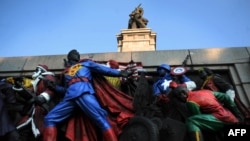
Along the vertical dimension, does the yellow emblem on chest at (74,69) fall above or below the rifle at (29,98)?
above

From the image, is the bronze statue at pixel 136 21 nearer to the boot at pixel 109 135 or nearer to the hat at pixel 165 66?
the hat at pixel 165 66

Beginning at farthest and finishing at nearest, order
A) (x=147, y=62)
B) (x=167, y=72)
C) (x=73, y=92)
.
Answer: (x=147, y=62)
(x=167, y=72)
(x=73, y=92)

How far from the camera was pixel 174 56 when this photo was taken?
794 centimetres

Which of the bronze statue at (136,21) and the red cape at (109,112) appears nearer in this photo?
the red cape at (109,112)

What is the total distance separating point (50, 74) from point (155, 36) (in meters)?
10.7

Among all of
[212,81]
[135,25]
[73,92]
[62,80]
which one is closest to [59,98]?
[62,80]

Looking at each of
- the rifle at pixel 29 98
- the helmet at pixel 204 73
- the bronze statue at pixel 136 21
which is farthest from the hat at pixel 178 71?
the bronze statue at pixel 136 21

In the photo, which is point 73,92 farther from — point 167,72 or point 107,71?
point 167,72

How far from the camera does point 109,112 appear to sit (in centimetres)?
631

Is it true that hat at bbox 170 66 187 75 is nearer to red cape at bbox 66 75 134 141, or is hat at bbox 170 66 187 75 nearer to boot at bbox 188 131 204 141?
red cape at bbox 66 75 134 141

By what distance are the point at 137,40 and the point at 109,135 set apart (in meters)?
11.0

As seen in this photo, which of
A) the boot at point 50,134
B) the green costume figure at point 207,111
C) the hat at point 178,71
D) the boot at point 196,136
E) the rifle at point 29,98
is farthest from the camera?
the hat at point 178,71

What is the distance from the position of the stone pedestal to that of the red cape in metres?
9.55

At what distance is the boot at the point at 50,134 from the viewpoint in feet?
19.4
